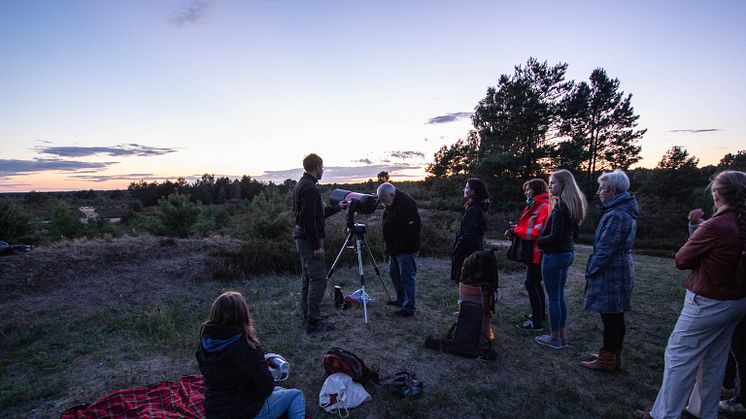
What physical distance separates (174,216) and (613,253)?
15027 millimetres

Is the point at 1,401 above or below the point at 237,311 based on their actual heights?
below

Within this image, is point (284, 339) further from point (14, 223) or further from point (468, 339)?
point (14, 223)

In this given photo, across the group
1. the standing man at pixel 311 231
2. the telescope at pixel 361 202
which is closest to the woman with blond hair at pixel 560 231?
the telescope at pixel 361 202

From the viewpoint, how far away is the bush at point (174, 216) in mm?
14094

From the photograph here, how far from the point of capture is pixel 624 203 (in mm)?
3457

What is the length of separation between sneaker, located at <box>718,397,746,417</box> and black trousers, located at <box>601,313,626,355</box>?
86 cm

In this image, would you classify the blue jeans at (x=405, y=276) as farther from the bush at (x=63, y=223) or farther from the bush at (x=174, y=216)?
the bush at (x=63, y=223)

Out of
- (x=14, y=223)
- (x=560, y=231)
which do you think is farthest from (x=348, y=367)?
Result: (x=14, y=223)

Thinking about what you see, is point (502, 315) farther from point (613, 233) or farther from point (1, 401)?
point (1, 401)

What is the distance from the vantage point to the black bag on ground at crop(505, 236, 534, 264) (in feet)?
15.4

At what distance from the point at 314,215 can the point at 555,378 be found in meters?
3.34

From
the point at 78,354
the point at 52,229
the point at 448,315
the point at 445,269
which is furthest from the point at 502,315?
the point at 52,229

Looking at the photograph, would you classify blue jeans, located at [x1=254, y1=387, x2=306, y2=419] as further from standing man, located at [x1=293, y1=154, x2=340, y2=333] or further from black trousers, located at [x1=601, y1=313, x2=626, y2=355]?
black trousers, located at [x1=601, y1=313, x2=626, y2=355]

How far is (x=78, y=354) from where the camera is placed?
4.50m
